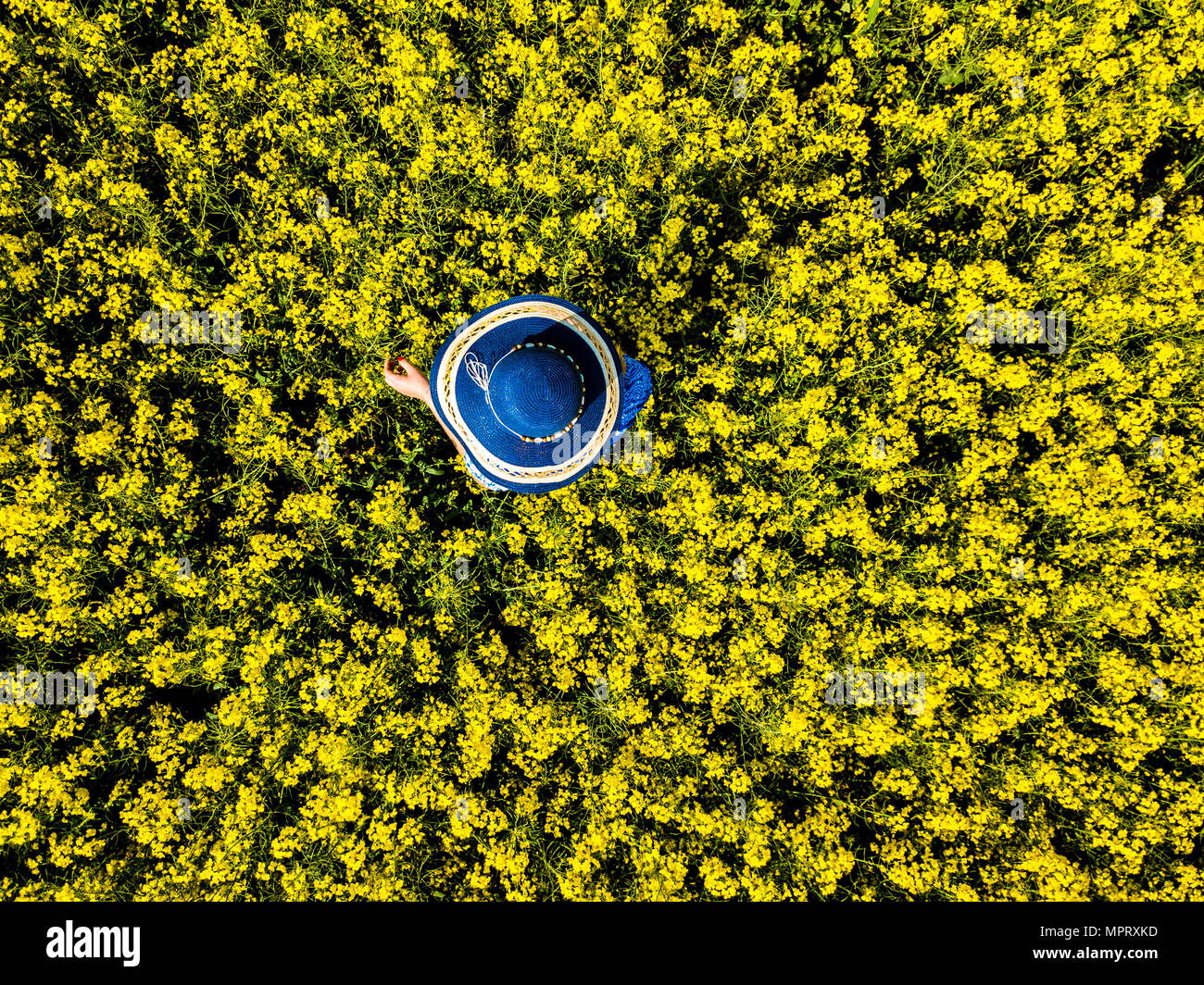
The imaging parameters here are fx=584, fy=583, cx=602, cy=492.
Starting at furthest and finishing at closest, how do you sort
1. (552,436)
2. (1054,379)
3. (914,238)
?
(914,238) < (1054,379) < (552,436)

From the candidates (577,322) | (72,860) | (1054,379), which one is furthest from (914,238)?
(72,860)

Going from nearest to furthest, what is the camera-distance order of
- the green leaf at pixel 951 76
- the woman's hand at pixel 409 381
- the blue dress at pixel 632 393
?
the blue dress at pixel 632 393 < the woman's hand at pixel 409 381 < the green leaf at pixel 951 76

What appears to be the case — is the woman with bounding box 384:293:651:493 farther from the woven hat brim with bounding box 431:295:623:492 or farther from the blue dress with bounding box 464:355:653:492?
the blue dress with bounding box 464:355:653:492

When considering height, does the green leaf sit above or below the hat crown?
above


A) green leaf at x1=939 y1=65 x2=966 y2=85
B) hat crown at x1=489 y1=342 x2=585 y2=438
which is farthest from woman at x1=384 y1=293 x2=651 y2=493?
green leaf at x1=939 y1=65 x2=966 y2=85

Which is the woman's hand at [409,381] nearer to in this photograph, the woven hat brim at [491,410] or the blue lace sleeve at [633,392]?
the woven hat brim at [491,410]

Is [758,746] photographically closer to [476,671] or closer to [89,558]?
[476,671]

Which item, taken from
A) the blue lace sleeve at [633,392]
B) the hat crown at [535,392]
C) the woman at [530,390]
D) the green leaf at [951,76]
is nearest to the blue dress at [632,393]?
the blue lace sleeve at [633,392]
